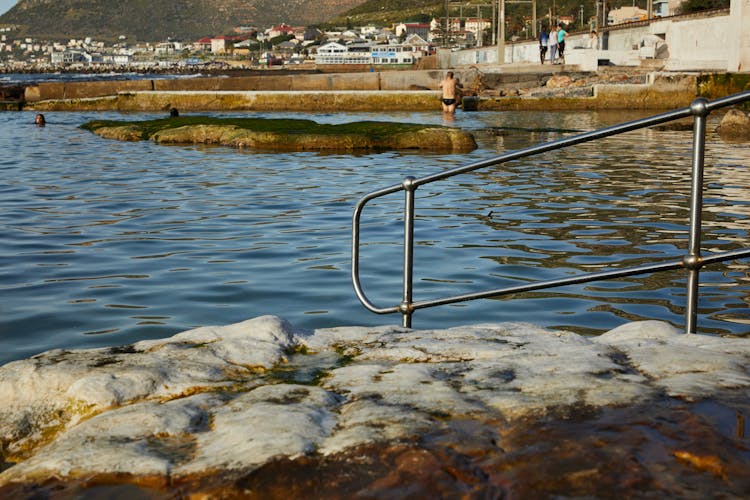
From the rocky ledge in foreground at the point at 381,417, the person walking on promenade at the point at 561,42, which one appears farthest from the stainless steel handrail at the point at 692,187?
the person walking on promenade at the point at 561,42

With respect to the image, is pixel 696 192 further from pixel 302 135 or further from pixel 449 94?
pixel 449 94

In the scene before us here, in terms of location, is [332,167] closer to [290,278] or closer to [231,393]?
[290,278]

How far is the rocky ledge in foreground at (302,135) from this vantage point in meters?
20.8

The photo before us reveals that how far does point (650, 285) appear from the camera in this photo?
26.6 feet

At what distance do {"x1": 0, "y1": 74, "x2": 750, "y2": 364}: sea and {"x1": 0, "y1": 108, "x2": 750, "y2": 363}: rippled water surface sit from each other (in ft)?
0.10

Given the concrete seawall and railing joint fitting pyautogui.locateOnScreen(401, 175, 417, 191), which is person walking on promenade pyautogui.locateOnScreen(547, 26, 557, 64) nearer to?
the concrete seawall

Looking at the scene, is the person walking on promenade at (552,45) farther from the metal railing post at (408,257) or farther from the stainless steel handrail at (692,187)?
the stainless steel handrail at (692,187)

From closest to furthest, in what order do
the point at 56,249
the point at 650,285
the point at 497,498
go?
the point at 497,498, the point at 650,285, the point at 56,249

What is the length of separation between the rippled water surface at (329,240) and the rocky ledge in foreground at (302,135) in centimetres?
159

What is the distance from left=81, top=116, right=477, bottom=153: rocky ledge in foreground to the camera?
68.2 ft

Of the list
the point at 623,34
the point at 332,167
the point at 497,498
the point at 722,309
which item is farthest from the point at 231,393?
the point at 623,34

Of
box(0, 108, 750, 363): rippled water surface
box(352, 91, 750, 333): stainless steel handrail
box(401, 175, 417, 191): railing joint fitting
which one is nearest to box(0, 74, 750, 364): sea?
box(0, 108, 750, 363): rippled water surface

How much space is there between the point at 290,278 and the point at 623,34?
5337 cm

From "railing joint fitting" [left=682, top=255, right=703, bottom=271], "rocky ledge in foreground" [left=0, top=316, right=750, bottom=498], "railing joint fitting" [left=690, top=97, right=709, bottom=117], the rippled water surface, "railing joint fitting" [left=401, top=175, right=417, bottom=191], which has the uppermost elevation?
"railing joint fitting" [left=690, top=97, right=709, bottom=117]
